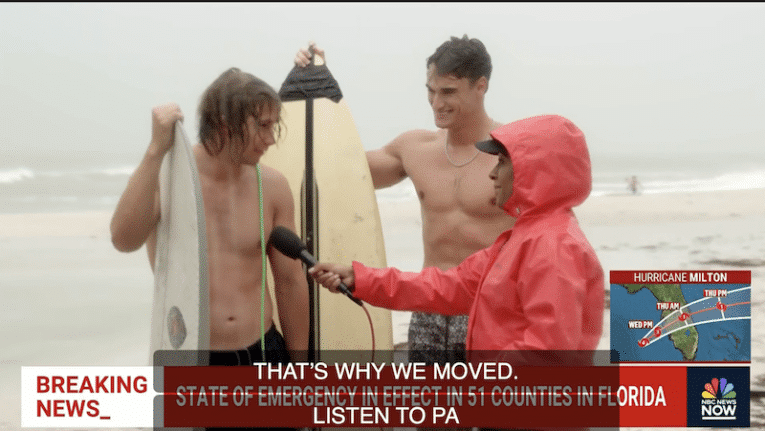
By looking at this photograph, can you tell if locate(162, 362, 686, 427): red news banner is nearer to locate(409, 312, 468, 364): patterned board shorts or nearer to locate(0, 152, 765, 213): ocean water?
locate(409, 312, 468, 364): patterned board shorts

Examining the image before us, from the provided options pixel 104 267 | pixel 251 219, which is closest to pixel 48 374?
pixel 251 219

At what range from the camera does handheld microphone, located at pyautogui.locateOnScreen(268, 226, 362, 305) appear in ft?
8.01

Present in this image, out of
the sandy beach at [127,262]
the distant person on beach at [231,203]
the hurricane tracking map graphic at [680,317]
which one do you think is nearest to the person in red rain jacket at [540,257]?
the distant person on beach at [231,203]

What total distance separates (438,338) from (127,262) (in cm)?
779

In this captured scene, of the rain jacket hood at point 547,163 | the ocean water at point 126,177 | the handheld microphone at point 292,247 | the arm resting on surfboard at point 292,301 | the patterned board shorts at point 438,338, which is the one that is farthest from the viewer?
the ocean water at point 126,177

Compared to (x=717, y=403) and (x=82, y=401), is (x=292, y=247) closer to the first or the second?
(x=82, y=401)

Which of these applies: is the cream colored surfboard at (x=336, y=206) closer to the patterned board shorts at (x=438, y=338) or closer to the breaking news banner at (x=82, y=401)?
the patterned board shorts at (x=438, y=338)

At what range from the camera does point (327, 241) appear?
3.20 metres

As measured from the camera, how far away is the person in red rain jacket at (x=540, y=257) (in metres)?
2.04

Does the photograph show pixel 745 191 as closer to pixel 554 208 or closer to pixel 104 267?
pixel 104 267

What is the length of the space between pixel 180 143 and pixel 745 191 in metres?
17.0

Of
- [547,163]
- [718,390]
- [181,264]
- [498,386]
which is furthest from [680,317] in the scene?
[181,264]

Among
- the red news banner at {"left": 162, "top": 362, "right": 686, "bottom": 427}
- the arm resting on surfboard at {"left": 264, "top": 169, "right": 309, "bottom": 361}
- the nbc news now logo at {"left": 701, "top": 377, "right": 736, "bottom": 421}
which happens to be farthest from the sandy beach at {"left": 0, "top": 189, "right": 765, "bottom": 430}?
the arm resting on surfboard at {"left": 264, "top": 169, "right": 309, "bottom": 361}

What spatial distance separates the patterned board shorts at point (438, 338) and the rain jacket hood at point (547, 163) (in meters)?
1.01
